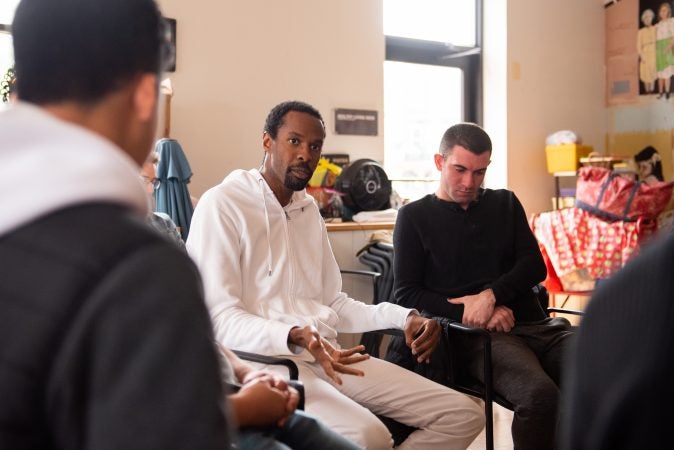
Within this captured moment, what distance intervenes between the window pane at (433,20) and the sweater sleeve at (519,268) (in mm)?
2883

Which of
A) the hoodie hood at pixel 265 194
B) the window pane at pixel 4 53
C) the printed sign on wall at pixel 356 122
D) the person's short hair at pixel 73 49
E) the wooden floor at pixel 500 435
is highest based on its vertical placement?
the window pane at pixel 4 53

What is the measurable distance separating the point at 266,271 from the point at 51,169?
164 centimetres

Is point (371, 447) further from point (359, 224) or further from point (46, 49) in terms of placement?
point (359, 224)

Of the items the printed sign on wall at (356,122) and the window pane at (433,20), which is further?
the window pane at (433,20)

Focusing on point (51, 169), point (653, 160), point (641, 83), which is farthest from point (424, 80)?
point (51, 169)

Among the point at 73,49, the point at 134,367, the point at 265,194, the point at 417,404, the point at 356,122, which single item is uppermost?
the point at 356,122

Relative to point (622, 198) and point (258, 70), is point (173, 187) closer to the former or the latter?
point (258, 70)

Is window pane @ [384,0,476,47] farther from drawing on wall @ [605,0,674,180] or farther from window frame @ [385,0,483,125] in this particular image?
drawing on wall @ [605,0,674,180]

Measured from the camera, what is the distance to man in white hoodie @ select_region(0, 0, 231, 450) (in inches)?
25.2

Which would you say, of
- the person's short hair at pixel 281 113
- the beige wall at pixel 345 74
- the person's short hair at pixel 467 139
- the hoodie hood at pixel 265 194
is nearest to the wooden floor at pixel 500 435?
the person's short hair at pixel 467 139

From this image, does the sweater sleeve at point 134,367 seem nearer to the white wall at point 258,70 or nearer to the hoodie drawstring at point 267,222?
the hoodie drawstring at point 267,222

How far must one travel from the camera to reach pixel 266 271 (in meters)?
2.29

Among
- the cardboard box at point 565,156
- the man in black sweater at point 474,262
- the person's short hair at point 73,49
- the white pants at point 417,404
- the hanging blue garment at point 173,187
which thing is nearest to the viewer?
the person's short hair at point 73,49

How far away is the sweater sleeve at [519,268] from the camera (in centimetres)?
259
